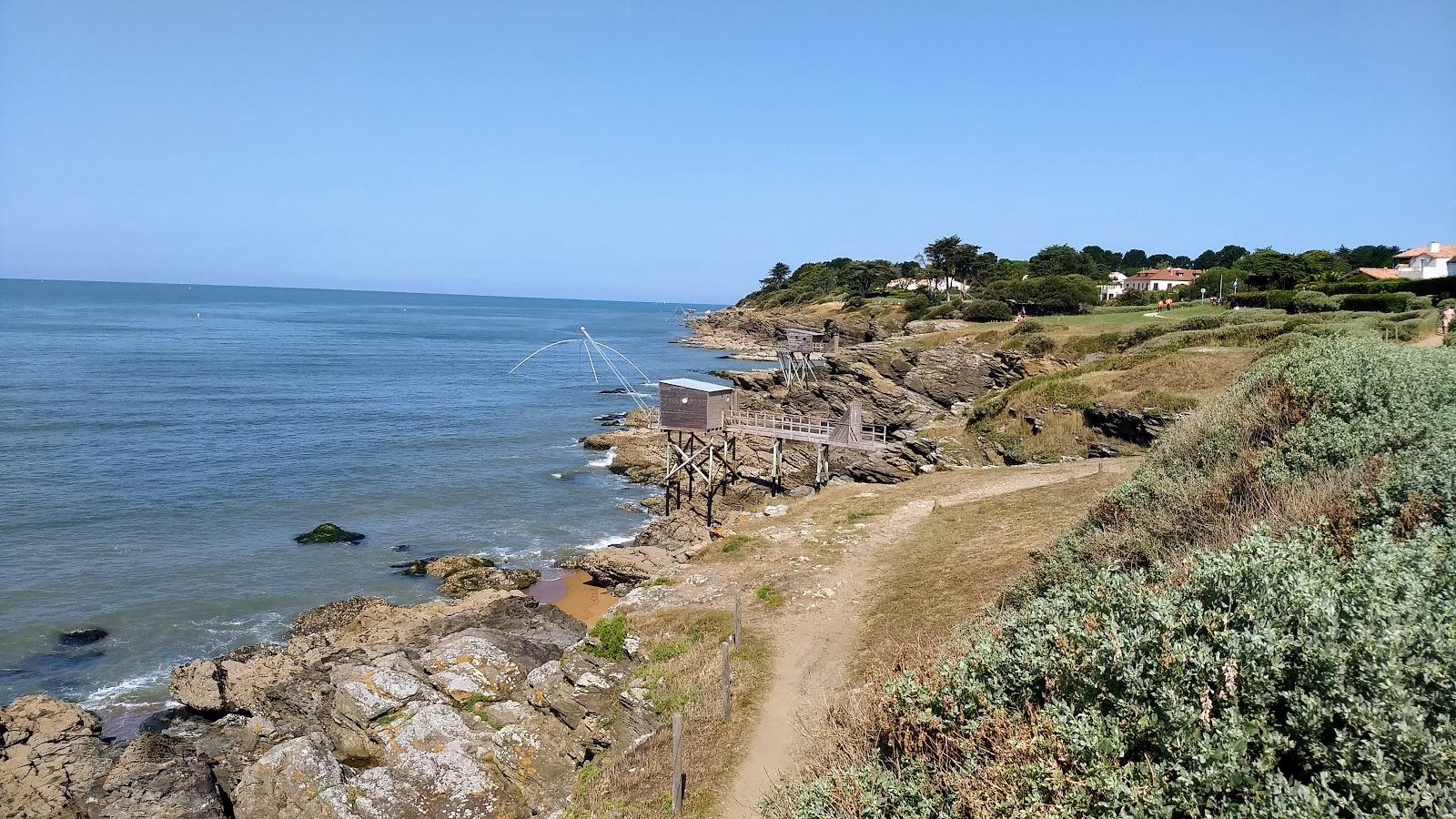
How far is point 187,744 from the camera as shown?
16453 millimetres

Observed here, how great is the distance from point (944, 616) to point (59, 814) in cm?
1543

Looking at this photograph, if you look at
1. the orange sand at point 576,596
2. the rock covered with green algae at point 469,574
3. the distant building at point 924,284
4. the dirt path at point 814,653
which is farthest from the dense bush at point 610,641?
the distant building at point 924,284

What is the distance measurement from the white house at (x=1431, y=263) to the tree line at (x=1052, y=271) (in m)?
5.47

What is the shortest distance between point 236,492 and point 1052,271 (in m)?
92.2

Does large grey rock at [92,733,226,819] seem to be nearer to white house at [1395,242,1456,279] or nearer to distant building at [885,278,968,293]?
white house at [1395,242,1456,279]

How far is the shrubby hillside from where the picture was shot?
4.79 m

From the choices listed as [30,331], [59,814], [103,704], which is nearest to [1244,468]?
[59,814]

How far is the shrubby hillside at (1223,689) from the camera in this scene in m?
4.79

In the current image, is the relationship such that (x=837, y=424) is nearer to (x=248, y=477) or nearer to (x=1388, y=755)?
(x=248, y=477)

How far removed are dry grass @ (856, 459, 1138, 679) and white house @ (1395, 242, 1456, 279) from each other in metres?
64.2

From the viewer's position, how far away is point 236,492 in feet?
118

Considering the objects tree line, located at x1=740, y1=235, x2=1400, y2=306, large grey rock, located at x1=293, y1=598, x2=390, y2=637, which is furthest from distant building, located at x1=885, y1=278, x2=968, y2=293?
large grey rock, located at x1=293, y1=598, x2=390, y2=637

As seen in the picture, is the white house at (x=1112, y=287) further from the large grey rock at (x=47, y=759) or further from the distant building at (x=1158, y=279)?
the large grey rock at (x=47, y=759)

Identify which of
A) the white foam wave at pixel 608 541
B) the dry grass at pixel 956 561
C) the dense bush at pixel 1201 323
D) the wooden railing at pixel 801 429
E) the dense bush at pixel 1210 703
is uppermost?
the dense bush at pixel 1201 323
